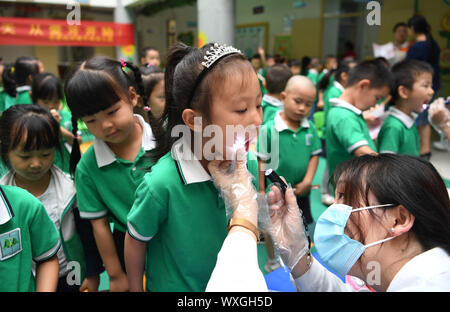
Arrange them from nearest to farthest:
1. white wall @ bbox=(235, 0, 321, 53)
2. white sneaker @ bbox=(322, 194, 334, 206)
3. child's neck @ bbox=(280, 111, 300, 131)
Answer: child's neck @ bbox=(280, 111, 300, 131)
white sneaker @ bbox=(322, 194, 334, 206)
white wall @ bbox=(235, 0, 321, 53)

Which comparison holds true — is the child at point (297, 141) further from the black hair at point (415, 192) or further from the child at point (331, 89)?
the black hair at point (415, 192)

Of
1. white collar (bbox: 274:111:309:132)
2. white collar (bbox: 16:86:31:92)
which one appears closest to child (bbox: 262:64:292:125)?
white collar (bbox: 274:111:309:132)

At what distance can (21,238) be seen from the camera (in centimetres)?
99

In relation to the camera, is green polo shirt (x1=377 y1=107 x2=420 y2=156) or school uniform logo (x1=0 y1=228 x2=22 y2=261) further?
green polo shirt (x1=377 y1=107 x2=420 y2=156)

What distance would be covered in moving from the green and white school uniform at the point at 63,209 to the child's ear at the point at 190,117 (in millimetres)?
722

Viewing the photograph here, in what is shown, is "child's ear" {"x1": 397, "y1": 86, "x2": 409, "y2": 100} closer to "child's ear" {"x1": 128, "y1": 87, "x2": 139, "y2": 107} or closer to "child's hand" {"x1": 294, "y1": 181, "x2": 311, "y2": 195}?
"child's hand" {"x1": 294, "y1": 181, "x2": 311, "y2": 195}

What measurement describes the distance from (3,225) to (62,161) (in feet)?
2.06

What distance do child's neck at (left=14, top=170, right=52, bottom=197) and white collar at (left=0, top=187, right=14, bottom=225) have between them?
1.39 ft

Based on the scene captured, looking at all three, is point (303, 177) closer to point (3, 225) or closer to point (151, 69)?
point (151, 69)

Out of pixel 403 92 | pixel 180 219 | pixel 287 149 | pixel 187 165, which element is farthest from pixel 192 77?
pixel 403 92

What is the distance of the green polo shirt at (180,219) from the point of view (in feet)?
3.06

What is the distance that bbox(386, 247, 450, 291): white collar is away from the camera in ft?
2.43

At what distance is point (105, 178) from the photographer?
1.22 meters
